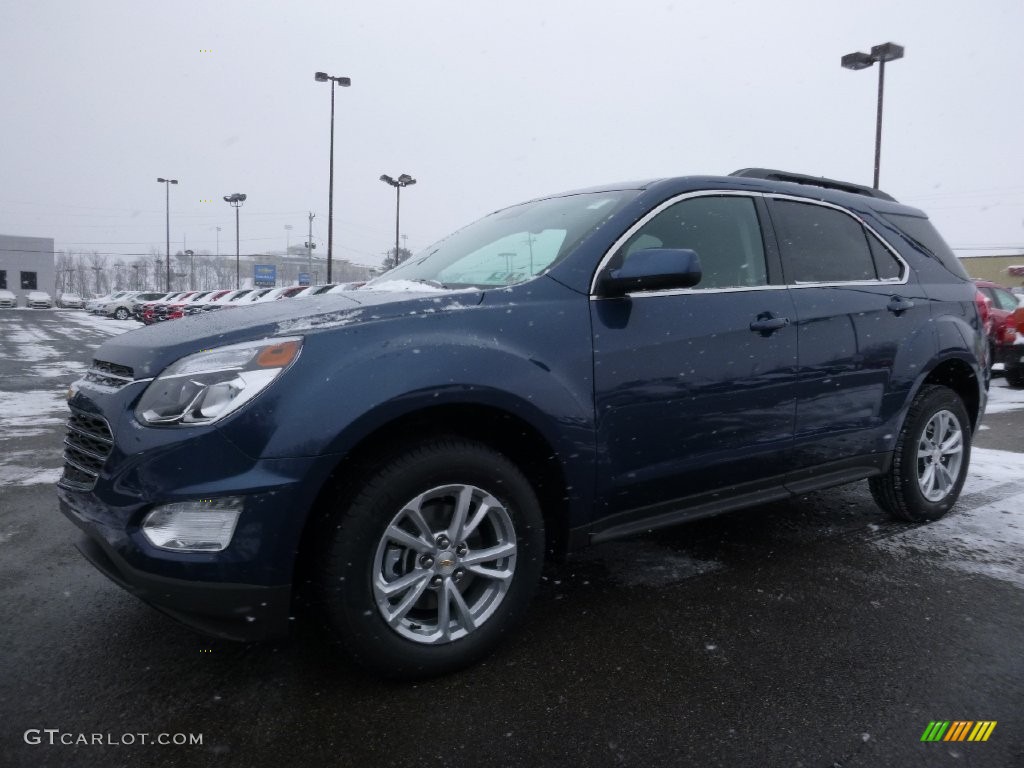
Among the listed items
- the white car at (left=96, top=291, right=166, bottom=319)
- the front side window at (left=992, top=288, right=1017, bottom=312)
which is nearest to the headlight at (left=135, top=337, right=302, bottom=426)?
the front side window at (left=992, top=288, right=1017, bottom=312)

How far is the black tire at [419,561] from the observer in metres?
2.16

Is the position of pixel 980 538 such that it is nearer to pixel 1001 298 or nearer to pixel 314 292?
pixel 314 292

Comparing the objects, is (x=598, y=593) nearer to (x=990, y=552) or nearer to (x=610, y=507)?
(x=610, y=507)

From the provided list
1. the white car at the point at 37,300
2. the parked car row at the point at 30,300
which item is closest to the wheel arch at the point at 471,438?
the parked car row at the point at 30,300

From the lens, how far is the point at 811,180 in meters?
3.90

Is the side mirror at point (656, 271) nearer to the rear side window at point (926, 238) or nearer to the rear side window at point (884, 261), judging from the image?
the rear side window at point (884, 261)

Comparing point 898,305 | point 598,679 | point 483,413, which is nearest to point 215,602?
point 483,413

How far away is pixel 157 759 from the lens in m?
1.98

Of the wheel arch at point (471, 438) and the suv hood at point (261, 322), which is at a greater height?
the suv hood at point (261, 322)

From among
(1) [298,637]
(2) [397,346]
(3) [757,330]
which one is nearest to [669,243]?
(3) [757,330]

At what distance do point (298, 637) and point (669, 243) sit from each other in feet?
7.19

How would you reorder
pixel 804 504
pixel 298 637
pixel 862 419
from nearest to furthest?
pixel 298 637, pixel 862 419, pixel 804 504

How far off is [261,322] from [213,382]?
0.28m

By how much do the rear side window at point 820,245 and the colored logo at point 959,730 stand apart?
192 cm
